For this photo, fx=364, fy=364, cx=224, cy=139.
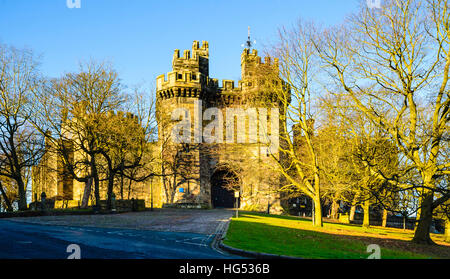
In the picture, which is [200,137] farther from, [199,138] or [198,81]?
[198,81]

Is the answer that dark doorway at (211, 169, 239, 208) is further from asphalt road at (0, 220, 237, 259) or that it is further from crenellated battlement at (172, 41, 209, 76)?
asphalt road at (0, 220, 237, 259)

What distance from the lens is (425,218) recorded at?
15.3 metres

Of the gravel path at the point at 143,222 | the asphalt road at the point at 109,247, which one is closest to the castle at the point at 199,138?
the gravel path at the point at 143,222

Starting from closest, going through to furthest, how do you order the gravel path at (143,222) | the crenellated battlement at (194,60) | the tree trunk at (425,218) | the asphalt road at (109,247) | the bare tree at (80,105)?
the asphalt road at (109,247)
the tree trunk at (425,218)
the gravel path at (143,222)
the bare tree at (80,105)
the crenellated battlement at (194,60)

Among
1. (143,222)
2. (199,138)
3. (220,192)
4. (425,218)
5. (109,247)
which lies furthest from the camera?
(220,192)

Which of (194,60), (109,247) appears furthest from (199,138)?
(109,247)

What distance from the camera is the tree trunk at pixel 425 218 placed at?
49.2 ft

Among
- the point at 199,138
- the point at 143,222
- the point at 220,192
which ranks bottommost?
the point at 143,222

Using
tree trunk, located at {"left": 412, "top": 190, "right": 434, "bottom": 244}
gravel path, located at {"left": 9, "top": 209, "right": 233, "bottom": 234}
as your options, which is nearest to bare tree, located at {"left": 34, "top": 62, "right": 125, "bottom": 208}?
gravel path, located at {"left": 9, "top": 209, "right": 233, "bottom": 234}

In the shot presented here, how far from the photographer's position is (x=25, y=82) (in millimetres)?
28469

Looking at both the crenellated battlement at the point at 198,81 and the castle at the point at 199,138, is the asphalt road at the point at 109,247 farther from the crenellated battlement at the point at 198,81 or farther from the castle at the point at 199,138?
the crenellated battlement at the point at 198,81

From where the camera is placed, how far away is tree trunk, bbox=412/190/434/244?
15.0 metres
